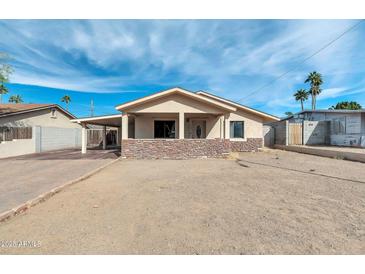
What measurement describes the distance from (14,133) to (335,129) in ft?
Answer: 84.6

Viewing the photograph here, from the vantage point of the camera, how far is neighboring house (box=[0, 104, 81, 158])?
40.7 feet

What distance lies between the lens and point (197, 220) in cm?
325

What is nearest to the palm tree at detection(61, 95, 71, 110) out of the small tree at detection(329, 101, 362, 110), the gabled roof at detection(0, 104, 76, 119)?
the gabled roof at detection(0, 104, 76, 119)

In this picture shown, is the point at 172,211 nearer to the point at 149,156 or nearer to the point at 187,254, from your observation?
the point at 187,254

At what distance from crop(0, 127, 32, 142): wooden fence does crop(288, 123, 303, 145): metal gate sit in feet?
70.8

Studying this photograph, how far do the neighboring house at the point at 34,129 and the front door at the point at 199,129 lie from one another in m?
12.4

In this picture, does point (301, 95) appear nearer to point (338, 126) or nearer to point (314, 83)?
point (314, 83)

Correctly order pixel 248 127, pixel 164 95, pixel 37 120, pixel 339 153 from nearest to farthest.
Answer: pixel 339 153 → pixel 164 95 → pixel 248 127 → pixel 37 120

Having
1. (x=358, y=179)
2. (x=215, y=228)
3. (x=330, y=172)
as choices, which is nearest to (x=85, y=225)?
(x=215, y=228)

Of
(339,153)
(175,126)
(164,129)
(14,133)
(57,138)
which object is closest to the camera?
(339,153)

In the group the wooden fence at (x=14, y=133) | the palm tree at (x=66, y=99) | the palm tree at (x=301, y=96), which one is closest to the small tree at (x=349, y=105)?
the palm tree at (x=301, y=96)

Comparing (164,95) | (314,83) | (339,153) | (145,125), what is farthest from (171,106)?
(314,83)

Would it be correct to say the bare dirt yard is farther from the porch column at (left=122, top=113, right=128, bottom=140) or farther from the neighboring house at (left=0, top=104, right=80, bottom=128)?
the neighboring house at (left=0, top=104, right=80, bottom=128)

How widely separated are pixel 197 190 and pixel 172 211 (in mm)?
1490
